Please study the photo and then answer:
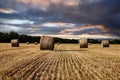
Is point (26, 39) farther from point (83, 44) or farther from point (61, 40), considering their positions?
point (83, 44)

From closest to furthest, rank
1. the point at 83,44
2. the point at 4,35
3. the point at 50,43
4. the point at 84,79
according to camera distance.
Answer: the point at 84,79
the point at 50,43
the point at 83,44
the point at 4,35

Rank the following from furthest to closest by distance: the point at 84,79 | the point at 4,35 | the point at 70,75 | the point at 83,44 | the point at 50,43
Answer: the point at 4,35, the point at 83,44, the point at 50,43, the point at 70,75, the point at 84,79

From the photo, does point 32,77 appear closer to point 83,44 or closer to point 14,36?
point 83,44

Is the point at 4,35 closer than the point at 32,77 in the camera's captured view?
No

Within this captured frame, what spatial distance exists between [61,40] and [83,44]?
42179 mm

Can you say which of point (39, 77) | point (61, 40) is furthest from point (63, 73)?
point (61, 40)

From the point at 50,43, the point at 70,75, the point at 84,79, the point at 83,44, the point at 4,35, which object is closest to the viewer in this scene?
the point at 84,79

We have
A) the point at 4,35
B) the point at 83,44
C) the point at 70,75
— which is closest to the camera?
the point at 70,75

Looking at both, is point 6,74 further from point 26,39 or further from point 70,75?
point 26,39

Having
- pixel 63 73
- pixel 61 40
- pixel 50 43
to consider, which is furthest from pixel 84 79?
pixel 61 40

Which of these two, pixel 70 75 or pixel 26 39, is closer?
pixel 70 75

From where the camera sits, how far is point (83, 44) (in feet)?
103

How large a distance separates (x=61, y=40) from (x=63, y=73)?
65528 mm

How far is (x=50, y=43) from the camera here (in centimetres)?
2295
